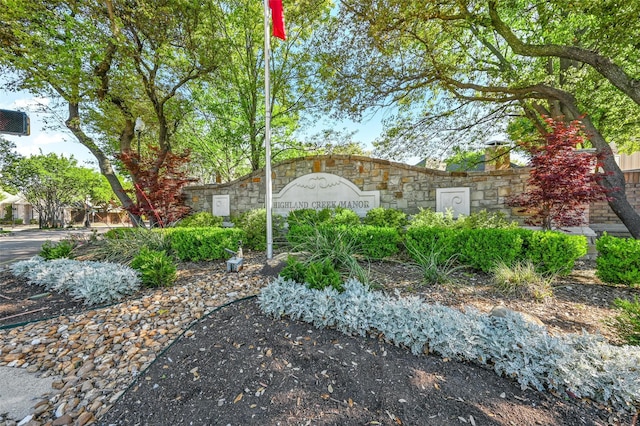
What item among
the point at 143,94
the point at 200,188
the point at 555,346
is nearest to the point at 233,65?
the point at 143,94

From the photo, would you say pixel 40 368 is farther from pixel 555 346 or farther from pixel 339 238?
pixel 555 346

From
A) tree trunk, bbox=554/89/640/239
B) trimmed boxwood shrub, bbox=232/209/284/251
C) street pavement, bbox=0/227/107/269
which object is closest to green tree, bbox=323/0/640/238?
tree trunk, bbox=554/89/640/239

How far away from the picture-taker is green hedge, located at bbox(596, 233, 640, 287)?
3.02m

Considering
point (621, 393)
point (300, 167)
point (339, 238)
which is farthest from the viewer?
point (300, 167)

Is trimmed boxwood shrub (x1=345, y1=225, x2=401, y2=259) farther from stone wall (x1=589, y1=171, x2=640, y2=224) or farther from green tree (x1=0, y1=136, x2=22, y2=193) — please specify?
green tree (x1=0, y1=136, x2=22, y2=193)

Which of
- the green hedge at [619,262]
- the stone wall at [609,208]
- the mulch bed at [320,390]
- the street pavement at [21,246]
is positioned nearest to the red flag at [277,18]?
the mulch bed at [320,390]

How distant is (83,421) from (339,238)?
2924 millimetres

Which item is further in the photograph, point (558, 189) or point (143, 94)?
point (143, 94)

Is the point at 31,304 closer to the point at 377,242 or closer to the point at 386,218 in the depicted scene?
the point at 377,242

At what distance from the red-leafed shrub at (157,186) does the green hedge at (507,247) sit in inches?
225

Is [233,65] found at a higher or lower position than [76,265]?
higher

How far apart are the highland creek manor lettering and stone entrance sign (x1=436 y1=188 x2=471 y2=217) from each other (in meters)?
1.60

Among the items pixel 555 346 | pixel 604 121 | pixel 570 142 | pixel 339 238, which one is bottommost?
pixel 555 346

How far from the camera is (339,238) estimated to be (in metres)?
3.74
